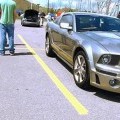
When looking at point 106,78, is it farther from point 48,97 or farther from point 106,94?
point 48,97

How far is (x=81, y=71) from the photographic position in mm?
6441

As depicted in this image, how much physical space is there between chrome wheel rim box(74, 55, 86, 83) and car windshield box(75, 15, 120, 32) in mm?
952

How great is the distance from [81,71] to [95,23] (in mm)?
1579

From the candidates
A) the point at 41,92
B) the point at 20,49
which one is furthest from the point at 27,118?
the point at 20,49

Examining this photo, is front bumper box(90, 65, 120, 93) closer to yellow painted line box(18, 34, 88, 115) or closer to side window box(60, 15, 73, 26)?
yellow painted line box(18, 34, 88, 115)

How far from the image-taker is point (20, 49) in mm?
11500

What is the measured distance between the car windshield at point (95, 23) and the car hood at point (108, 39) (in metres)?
0.47

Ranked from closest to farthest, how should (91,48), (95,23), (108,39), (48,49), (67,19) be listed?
(91,48) → (108,39) → (95,23) → (67,19) → (48,49)

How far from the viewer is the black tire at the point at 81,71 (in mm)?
6168

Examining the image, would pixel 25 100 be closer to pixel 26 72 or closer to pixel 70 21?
pixel 26 72

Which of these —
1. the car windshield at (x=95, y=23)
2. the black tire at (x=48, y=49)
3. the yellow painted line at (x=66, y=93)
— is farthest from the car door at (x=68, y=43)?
the black tire at (x=48, y=49)

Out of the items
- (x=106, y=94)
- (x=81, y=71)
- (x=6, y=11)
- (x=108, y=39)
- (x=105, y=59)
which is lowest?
(x=106, y=94)

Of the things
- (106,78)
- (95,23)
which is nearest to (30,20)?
(95,23)

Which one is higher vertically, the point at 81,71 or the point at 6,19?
the point at 6,19
